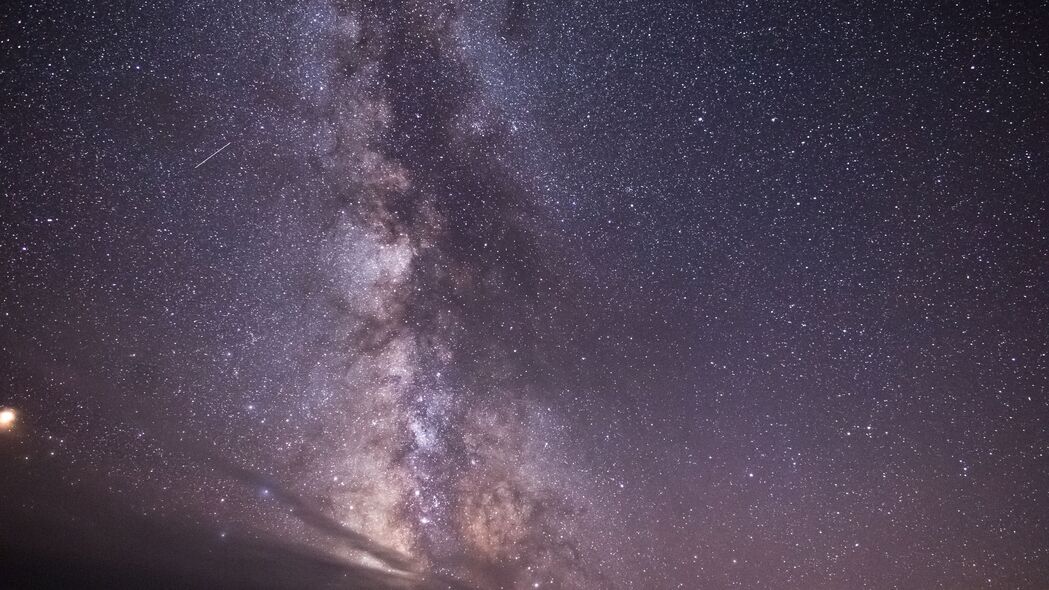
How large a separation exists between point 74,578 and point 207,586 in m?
14.2

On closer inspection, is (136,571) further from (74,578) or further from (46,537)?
(46,537)

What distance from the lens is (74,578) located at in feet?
163

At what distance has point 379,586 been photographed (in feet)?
→ 97.3

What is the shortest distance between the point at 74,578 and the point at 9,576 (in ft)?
36.2

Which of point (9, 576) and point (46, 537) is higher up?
point (46, 537)

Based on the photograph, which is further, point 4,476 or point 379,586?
point 379,586

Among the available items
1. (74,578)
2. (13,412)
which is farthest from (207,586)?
(13,412)

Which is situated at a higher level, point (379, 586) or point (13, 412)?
point (13, 412)

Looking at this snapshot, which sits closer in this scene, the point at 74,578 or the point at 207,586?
the point at 74,578

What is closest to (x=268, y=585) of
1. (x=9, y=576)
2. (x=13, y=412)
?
(x=9, y=576)

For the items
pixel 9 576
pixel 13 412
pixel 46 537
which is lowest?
pixel 9 576

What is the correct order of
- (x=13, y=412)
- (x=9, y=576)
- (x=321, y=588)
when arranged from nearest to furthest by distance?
(x=13, y=412)
(x=9, y=576)
(x=321, y=588)

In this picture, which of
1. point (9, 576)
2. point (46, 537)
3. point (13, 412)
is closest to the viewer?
point (13, 412)

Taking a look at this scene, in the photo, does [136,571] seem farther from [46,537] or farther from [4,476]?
[4,476]
